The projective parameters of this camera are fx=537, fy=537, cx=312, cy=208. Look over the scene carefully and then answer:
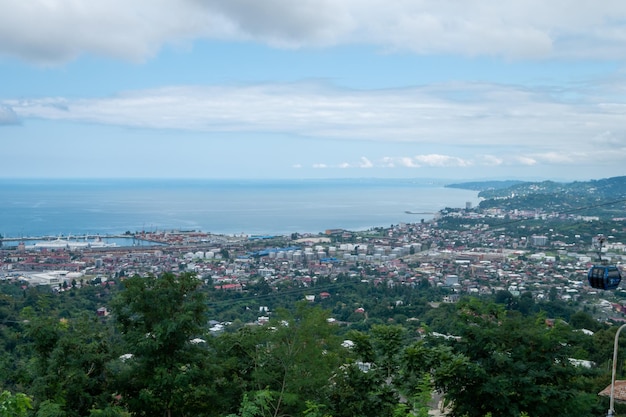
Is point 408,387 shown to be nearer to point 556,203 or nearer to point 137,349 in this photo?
point 137,349

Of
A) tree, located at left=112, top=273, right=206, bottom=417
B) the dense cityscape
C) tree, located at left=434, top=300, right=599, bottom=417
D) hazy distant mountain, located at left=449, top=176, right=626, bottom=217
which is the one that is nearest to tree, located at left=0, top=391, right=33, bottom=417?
the dense cityscape

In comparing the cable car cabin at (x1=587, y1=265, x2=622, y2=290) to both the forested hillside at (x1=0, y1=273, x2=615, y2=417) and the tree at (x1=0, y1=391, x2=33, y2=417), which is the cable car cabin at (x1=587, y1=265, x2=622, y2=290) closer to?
the forested hillside at (x1=0, y1=273, x2=615, y2=417)

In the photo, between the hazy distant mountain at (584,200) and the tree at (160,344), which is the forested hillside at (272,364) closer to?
the tree at (160,344)

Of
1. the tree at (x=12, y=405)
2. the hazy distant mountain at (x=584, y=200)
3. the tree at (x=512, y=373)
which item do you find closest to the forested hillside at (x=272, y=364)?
the tree at (x=512, y=373)

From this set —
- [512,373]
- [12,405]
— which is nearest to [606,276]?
[512,373]

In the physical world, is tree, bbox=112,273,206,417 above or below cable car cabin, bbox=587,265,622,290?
below

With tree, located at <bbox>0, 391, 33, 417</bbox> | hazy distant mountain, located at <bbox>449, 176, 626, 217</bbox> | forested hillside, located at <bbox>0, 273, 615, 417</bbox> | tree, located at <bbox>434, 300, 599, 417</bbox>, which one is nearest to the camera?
tree, located at <bbox>0, 391, 33, 417</bbox>

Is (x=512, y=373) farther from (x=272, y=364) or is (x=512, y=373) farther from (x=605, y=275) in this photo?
(x=272, y=364)

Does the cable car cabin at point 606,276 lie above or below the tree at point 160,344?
above

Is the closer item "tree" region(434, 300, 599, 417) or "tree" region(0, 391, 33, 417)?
"tree" region(0, 391, 33, 417)
